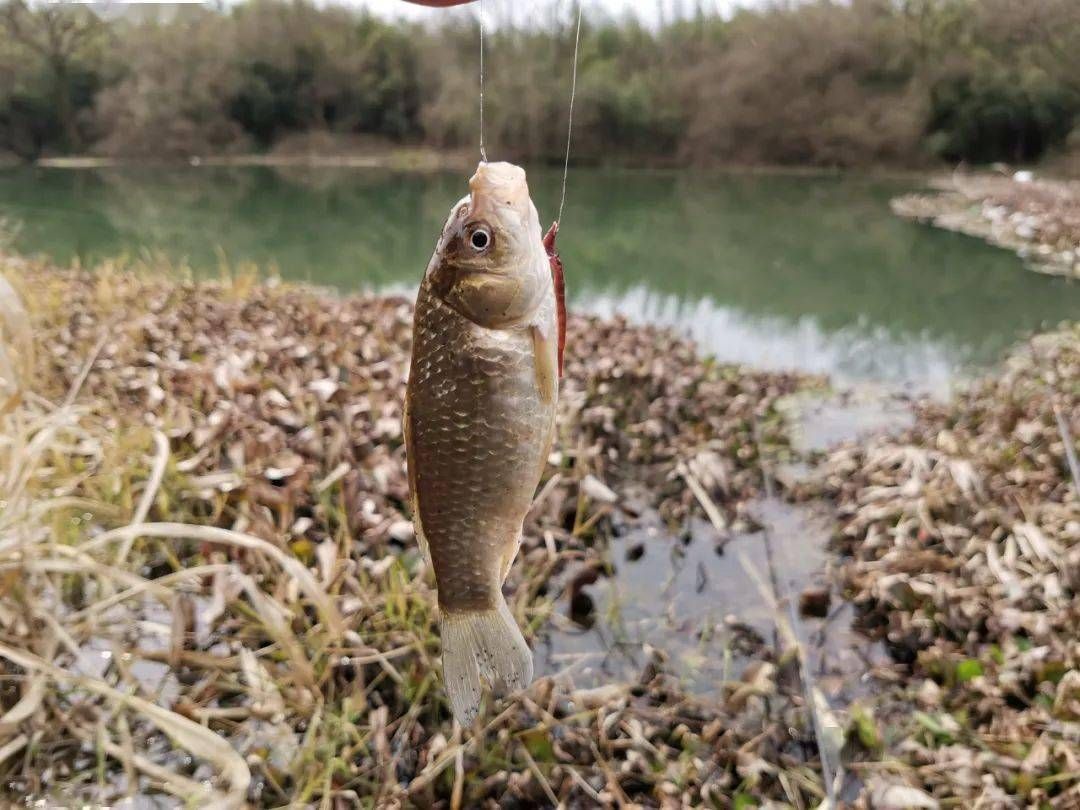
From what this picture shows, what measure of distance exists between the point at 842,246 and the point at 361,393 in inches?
499

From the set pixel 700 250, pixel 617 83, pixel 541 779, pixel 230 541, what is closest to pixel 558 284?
pixel 230 541

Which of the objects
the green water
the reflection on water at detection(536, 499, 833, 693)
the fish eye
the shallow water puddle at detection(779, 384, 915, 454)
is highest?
the fish eye

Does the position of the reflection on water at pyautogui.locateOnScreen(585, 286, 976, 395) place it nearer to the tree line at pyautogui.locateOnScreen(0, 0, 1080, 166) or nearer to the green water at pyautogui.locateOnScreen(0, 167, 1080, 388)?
the green water at pyautogui.locateOnScreen(0, 167, 1080, 388)

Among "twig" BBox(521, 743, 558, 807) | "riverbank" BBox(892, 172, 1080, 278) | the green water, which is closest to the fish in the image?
"twig" BBox(521, 743, 558, 807)

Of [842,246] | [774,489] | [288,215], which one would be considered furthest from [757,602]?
[288,215]

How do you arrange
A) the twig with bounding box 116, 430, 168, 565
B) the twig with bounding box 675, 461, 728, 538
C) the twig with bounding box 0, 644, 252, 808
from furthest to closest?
the twig with bounding box 675, 461, 728, 538, the twig with bounding box 116, 430, 168, 565, the twig with bounding box 0, 644, 252, 808

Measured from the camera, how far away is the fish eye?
3.42 feet

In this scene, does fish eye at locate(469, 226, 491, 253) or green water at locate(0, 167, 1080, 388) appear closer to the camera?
fish eye at locate(469, 226, 491, 253)

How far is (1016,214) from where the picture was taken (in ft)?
51.5

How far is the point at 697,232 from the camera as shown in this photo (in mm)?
16141

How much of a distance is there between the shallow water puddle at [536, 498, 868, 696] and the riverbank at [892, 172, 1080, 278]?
9499 millimetres

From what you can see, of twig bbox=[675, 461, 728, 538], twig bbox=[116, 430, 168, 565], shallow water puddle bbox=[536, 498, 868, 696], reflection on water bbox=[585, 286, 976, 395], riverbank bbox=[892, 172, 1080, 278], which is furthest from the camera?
riverbank bbox=[892, 172, 1080, 278]

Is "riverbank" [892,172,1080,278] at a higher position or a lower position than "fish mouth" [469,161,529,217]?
lower

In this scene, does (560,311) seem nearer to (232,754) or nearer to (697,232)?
(232,754)
